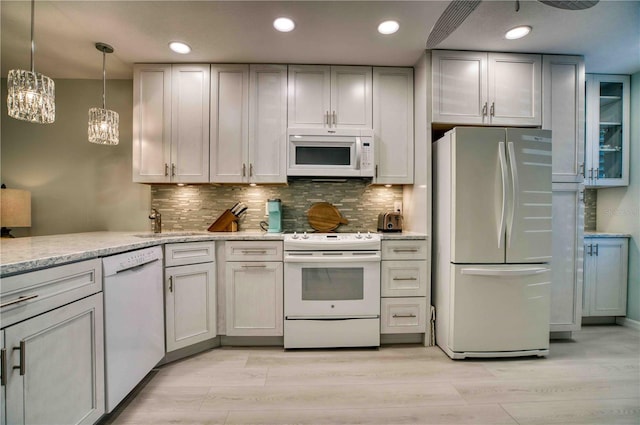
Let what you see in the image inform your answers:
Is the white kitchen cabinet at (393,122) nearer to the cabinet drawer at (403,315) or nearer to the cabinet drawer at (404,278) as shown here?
the cabinet drawer at (404,278)

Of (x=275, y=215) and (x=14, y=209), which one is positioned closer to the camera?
(x=14, y=209)

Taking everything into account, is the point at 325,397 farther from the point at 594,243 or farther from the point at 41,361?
the point at 594,243

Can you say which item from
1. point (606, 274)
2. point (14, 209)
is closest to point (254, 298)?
point (14, 209)

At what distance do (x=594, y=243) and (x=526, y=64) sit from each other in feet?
6.14

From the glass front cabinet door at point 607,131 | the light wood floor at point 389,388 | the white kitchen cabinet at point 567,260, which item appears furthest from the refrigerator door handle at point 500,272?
the glass front cabinet door at point 607,131

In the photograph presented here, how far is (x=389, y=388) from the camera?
72.1 inches

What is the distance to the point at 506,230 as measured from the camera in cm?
213

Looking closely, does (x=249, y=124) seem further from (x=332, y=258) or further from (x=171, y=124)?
(x=332, y=258)

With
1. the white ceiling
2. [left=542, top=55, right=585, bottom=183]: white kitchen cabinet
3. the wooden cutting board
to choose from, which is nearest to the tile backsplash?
the wooden cutting board

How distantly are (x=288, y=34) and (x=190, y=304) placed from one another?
2.22 metres

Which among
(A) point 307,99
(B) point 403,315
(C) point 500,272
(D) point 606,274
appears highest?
(A) point 307,99

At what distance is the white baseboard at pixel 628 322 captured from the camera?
8.98 feet

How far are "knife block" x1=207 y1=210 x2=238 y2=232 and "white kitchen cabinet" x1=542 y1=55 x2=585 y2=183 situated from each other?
2970mm

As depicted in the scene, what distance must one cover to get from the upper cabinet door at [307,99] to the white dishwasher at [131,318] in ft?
5.27
